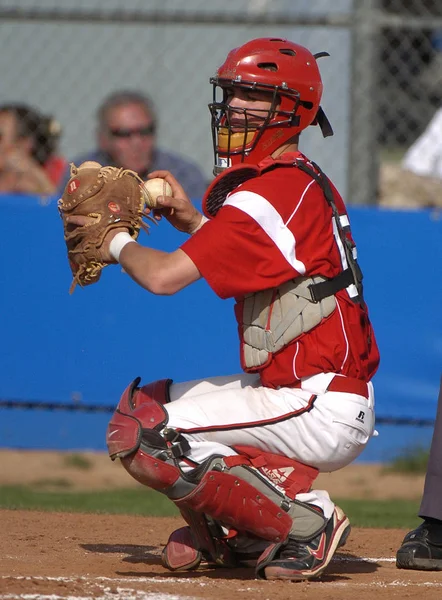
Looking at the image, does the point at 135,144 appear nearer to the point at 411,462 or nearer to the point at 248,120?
the point at 411,462

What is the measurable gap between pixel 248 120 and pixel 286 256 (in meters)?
0.62

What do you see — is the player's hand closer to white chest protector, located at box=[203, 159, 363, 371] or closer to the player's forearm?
white chest protector, located at box=[203, 159, 363, 371]

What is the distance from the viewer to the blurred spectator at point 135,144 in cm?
750

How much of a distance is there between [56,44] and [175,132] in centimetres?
154

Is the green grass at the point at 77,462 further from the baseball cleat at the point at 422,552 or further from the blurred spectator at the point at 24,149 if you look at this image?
the baseball cleat at the point at 422,552

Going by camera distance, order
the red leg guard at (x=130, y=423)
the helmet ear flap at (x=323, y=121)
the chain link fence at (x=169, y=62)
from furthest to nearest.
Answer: the chain link fence at (x=169, y=62)
the helmet ear flap at (x=323, y=121)
the red leg guard at (x=130, y=423)

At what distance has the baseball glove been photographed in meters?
3.66

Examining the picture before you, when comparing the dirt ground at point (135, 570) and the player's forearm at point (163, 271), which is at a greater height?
the player's forearm at point (163, 271)

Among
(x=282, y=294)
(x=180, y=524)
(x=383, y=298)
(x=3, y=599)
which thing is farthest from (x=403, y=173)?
(x=3, y=599)

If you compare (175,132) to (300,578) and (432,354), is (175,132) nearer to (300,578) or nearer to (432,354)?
(432,354)

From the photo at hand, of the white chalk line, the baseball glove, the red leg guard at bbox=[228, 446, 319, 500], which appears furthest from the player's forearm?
the white chalk line

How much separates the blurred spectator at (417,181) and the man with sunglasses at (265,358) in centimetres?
410

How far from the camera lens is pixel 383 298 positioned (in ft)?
22.7

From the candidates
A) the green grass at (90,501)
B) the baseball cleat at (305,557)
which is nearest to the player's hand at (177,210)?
the baseball cleat at (305,557)
